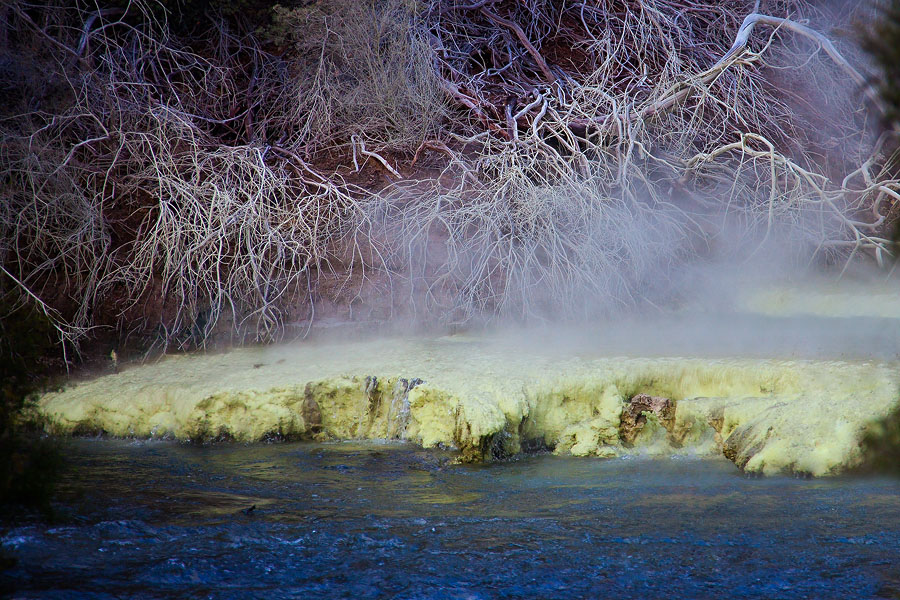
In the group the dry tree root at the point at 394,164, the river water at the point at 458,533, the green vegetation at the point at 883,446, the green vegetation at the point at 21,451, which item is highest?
the dry tree root at the point at 394,164

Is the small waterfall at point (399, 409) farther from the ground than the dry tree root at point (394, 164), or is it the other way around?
the dry tree root at point (394, 164)

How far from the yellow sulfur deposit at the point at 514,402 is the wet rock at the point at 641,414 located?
0.02 meters

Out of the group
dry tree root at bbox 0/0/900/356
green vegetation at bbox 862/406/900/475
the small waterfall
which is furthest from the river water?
dry tree root at bbox 0/0/900/356

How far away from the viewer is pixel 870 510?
465cm

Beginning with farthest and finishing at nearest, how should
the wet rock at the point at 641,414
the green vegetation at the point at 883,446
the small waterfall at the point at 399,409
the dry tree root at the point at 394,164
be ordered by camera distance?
the dry tree root at the point at 394,164
the small waterfall at the point at 399,409
the wet rock at the point at 641,414
the green vegetation at the point at 883,446

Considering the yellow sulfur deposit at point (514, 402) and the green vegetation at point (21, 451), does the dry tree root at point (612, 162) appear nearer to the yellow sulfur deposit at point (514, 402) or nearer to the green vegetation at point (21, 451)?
the yellow sulfur deposit at point (514, 402)

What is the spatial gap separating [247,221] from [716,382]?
4842mm

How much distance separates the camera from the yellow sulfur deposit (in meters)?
5.60

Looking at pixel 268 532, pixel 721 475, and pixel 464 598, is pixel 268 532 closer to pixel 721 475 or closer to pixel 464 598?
pixel 464 598

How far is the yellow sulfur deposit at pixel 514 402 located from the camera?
18.4ft

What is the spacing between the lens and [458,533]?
179 inches

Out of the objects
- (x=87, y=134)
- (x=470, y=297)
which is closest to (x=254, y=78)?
(x=87, y=134)

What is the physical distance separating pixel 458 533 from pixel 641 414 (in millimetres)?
2359

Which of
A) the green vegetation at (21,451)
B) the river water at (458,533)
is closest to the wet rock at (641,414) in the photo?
the river water at (458,533)
